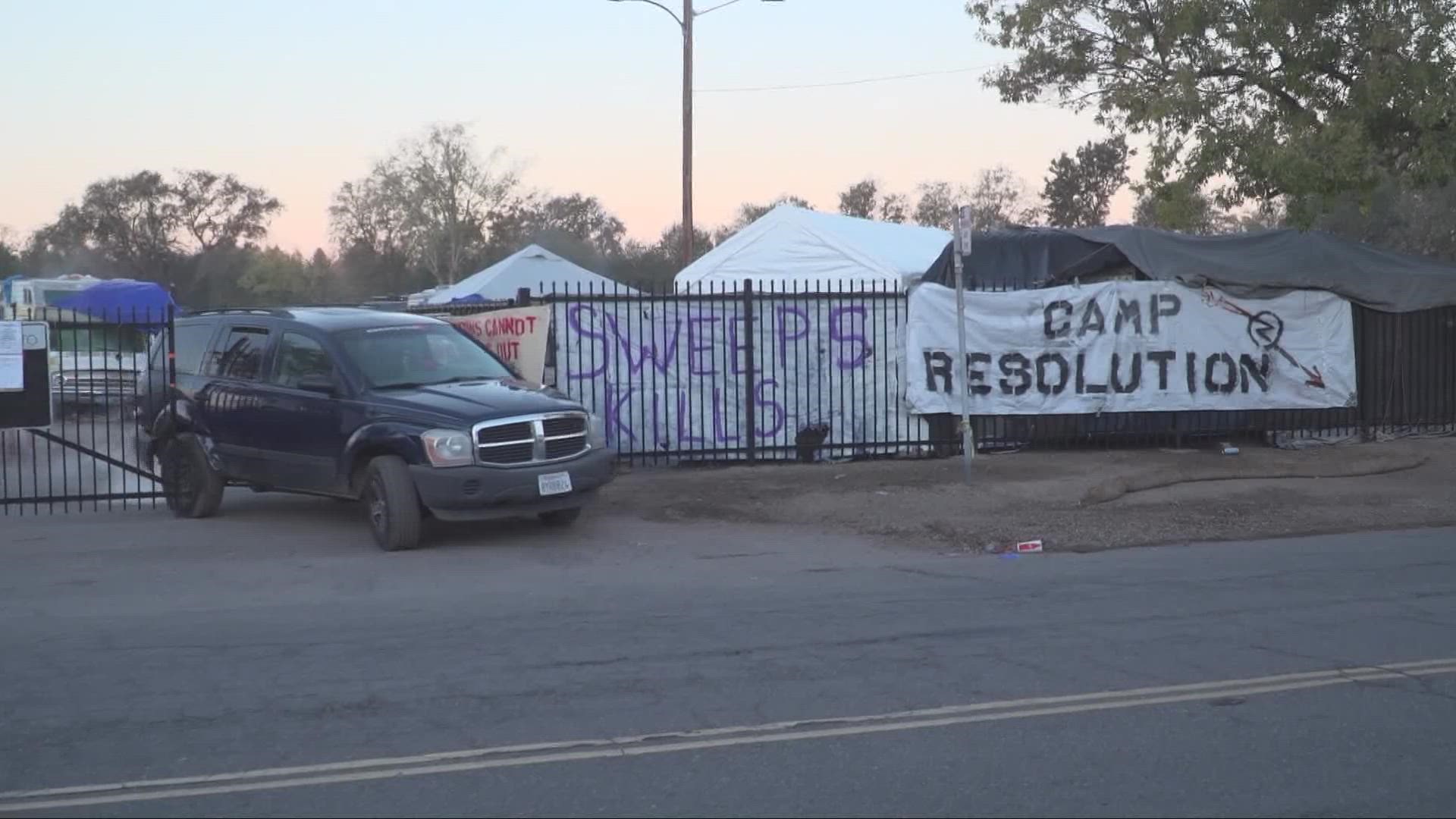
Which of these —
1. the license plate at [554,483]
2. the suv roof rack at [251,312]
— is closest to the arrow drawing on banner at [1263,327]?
the license plate at [554,483]

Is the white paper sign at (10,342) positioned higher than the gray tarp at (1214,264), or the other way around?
the gray tarp at (1214,264)

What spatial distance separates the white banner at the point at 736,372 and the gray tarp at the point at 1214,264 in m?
1.50

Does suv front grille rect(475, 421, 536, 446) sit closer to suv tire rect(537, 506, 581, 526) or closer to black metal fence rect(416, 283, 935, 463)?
suv tire rect(537, 506, 581, 526)

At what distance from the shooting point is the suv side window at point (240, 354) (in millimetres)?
12359

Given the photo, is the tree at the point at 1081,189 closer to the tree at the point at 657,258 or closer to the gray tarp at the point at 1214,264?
the tree at the point at 657,258

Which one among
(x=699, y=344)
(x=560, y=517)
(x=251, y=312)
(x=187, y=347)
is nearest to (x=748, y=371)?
(x=699, y=344)

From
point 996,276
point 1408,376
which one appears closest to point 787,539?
point 996,276

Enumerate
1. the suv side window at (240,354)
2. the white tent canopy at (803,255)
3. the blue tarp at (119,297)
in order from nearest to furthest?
the suv side window at (240,354)
the white tent canopy at (803,255)
the blue tarp at (119,297)

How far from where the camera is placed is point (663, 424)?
51.1 ft

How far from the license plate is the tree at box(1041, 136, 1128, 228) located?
133 feet

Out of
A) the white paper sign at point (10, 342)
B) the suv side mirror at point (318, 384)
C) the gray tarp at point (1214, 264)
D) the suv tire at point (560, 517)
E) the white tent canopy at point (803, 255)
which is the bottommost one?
the suv tire at point (560, 517)

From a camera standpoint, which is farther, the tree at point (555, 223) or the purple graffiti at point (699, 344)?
the tree at point (555, 223)

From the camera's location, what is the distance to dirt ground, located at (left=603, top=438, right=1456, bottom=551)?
12070 mm

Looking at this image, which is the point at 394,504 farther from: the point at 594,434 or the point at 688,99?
the point at 688,99
